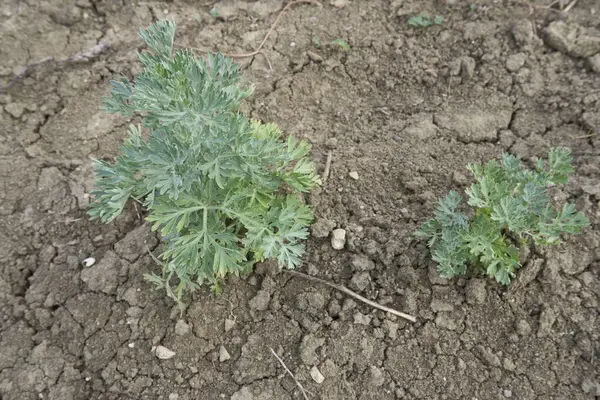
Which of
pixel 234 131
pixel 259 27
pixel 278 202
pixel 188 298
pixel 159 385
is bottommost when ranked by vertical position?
pixel 159 385

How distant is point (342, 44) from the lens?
13.8 ft

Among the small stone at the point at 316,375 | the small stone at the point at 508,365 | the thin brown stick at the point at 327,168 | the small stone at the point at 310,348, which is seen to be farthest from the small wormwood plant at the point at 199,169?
the small stone at the point at 508,365

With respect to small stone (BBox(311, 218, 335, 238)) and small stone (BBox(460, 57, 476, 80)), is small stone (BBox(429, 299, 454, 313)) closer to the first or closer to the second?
small stone (BBox(311, 218, 335, 238))

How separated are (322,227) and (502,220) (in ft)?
3.77

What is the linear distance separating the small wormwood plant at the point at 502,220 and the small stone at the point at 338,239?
57 centimetres

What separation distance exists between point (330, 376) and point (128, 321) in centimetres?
136

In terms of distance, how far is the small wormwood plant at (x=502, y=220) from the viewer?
9.20 feet

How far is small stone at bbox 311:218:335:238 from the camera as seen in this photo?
3.35 meters

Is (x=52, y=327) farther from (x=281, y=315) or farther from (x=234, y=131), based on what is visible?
(x=234, y=131)

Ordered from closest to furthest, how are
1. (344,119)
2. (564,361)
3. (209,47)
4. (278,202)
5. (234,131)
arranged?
(234,131) → (564,361) → (278,202) → (344,119) → (209,47)

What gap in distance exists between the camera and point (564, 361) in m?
2.90

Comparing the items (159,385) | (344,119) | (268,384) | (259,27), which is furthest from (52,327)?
(259,27)

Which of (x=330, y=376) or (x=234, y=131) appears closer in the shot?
(x=234, y=131)

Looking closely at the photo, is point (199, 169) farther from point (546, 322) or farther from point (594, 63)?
point (594, 63)
